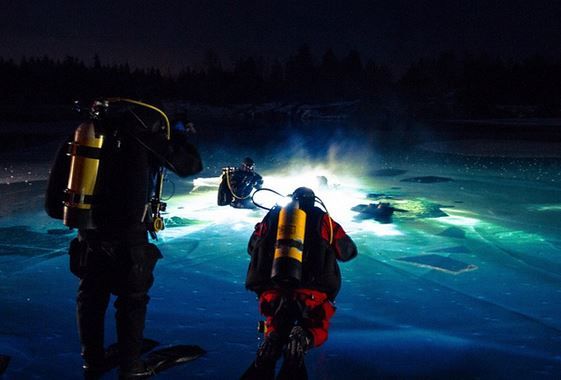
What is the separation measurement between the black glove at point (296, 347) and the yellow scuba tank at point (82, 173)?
144 centimetres

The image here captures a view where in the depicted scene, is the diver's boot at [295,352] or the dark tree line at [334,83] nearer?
the diver's boot at [295,352]

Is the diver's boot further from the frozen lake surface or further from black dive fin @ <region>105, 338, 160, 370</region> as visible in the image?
black dive fin @ <region>105, 338, 160, 370</region>

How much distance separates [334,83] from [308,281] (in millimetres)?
130911

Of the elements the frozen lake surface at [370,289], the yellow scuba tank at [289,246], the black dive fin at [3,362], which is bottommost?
the black dive fin at [3,362]

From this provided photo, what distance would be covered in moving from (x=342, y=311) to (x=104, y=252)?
253 cm

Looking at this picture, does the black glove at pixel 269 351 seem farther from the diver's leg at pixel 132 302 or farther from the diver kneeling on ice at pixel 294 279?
the diver's leg at pixel 132 302

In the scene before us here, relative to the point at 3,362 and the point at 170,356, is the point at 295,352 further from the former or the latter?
the point at 3,362

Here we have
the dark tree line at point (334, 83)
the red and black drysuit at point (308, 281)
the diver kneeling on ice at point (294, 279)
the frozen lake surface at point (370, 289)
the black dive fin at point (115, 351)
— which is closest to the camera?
the diver kneeling on ice at point (294, 279)

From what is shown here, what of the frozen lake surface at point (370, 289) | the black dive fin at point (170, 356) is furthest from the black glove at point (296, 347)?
the black dive fin at point (170, 356)

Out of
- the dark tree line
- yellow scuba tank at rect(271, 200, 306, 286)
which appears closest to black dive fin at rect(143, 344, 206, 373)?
yellow scuba tank at rect(271, 200, 306, 286)

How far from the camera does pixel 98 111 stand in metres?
3.29

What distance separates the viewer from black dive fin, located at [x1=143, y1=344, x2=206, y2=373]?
366 cm

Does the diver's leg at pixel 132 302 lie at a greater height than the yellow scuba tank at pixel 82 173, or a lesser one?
lesser

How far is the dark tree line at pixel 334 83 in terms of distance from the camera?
7306 centimetres
